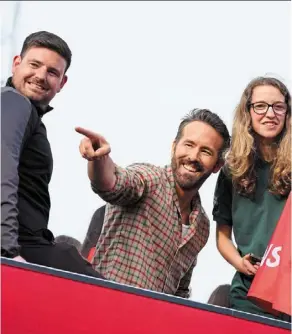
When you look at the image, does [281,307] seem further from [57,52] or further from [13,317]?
[57,52]

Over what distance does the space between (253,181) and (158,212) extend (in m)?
0.39

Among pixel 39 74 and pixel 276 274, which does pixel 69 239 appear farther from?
pixel 276 274

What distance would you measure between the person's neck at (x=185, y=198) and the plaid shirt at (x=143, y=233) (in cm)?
3

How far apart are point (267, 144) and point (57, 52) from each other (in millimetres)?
809

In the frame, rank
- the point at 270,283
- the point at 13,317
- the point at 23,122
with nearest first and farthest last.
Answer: the point at 13,317, the point at 23,122, the point at 270,283

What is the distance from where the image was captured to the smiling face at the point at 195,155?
338 centimetres

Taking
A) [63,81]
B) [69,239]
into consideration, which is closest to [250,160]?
[63,81]

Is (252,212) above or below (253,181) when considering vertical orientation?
below

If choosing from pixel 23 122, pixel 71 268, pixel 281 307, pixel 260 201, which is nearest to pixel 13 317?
pixel 71 268

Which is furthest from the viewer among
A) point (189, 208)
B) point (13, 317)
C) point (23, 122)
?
point (189, 208)

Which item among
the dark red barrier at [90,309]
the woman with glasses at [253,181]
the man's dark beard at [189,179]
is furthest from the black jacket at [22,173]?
the woman with glasses at [253,181]

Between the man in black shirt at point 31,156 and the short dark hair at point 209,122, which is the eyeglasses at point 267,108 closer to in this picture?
the short dark hair at point 209,122

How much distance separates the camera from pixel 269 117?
349cm

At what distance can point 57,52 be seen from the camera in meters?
3.29
